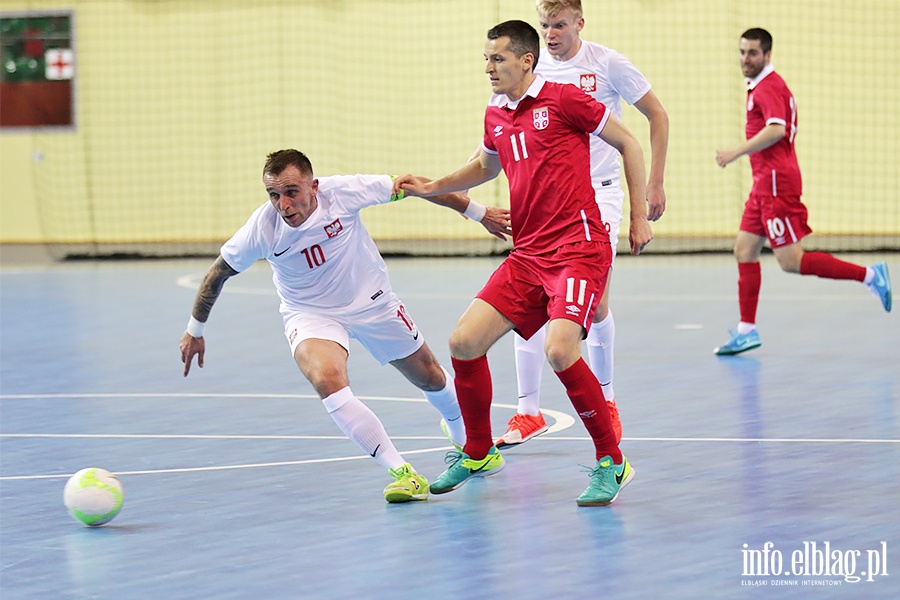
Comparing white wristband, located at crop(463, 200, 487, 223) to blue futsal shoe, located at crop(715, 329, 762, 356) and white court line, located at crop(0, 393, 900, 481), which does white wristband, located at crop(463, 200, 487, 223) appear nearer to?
white court line, located at crop(0, 393, 900, 481)

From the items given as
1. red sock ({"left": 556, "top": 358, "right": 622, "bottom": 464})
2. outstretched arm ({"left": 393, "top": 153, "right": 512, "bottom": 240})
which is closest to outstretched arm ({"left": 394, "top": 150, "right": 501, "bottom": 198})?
outstretched arm ({"left": 393, "top": 153, "right": 512, "bottom": 240})

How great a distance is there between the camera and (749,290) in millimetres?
9094

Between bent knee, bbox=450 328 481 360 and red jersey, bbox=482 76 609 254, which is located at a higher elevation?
red jersey, bbox=482 76 609 254

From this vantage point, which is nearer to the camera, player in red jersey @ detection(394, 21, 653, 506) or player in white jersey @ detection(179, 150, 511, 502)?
player in red jersey @ detection(394, 21, 653, 506)

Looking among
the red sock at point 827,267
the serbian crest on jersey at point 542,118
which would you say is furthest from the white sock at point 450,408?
the red sock at point 827,267

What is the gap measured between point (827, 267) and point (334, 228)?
4.72 m

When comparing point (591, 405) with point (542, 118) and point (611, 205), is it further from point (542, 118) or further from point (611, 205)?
point (611, 205)

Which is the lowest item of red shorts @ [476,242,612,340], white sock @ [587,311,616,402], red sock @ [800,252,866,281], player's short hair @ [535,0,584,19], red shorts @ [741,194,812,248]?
red sock @ [800,252,866,281]

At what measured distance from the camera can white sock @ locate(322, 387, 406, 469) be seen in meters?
5.23

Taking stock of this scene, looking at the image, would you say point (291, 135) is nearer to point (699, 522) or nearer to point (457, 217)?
point (457, 217)

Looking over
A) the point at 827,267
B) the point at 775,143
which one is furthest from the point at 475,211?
the point at 827,267

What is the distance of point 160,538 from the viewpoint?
15.6 ft

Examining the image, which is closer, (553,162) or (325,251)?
(553,162)

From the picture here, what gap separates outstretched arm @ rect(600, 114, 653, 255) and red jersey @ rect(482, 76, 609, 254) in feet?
0.18
